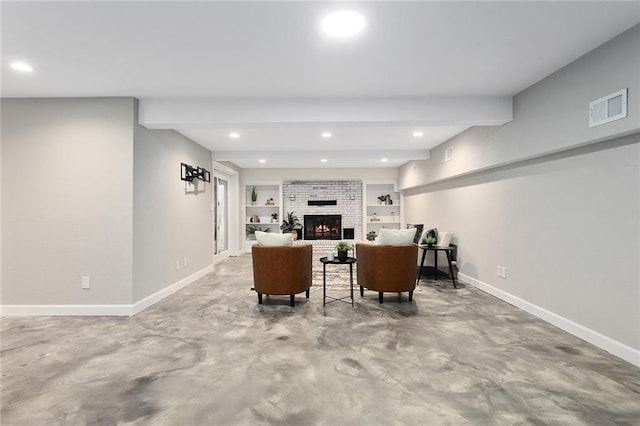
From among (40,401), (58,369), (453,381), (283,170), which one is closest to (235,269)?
(283,170)

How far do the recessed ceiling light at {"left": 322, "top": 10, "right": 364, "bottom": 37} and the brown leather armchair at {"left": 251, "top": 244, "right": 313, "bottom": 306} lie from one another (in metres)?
2.38

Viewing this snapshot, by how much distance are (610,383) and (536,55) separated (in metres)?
2.47

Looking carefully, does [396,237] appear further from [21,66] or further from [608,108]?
[21,66]

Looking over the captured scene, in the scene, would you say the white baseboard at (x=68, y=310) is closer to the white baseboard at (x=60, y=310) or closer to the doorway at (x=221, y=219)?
the white baseboard at (x=60, y=310)

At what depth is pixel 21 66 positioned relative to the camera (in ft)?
8.82

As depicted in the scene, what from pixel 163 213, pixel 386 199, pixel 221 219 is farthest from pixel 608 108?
pixel 221 219

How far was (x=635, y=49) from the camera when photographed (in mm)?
2174

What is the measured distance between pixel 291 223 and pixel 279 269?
16.5ft

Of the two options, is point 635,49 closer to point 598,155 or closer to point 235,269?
point 598,155

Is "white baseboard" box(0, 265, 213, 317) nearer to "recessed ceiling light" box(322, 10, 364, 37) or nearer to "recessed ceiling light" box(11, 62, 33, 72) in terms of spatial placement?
"recessed ceiling light" box(11, 62, 33, 72)

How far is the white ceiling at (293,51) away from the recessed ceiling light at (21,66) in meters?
0.06

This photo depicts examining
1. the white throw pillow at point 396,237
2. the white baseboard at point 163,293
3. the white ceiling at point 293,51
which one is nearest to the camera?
the white ceiling at point 293,51

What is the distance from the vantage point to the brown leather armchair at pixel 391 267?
12.8 feet

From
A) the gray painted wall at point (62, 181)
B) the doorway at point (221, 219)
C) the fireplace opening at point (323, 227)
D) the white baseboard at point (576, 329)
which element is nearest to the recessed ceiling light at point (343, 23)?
the gray painted wall at point (62, 181)
